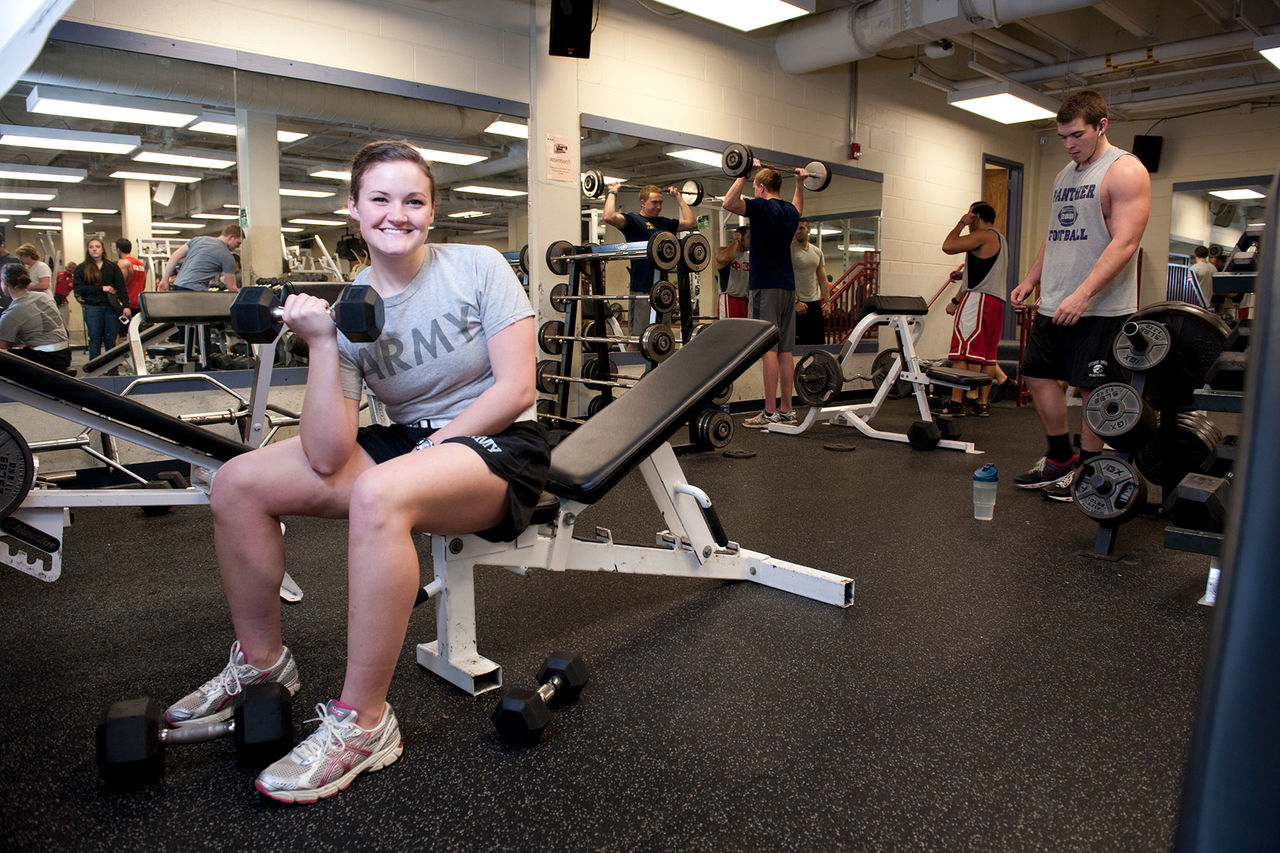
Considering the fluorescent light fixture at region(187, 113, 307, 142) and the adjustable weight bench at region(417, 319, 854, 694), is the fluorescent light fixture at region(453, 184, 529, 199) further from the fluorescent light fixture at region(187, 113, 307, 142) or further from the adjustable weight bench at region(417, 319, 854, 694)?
the adjustable weight bench at region(417, 319, 854, 694)

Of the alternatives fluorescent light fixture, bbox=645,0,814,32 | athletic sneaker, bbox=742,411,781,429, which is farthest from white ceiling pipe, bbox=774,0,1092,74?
athletic sneaker, bbox=742,411,781,429

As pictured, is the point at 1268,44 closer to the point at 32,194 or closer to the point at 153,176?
the point at 153,176

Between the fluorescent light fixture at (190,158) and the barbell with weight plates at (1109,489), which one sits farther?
the fluorescent light fixture at (190,158)

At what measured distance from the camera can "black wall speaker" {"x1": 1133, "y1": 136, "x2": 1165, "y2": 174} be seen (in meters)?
7.92

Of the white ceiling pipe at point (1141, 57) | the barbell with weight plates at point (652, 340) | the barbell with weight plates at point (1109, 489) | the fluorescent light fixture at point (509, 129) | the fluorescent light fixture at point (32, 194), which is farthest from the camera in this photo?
the white ceiling pipe at point (1141, 57)

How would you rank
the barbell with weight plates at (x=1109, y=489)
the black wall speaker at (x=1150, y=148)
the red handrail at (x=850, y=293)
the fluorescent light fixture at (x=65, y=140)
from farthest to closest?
the black wall speaker at (x=1150, y=148) < the red handrail at (x=850, y=293) < the fluorescent light fixture at (x=65, y=140) < the barbell with weight plates at (x=1109, y=489)

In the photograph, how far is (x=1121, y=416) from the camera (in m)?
2.36

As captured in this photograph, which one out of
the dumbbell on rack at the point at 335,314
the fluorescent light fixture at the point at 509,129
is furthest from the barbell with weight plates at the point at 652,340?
the dumbbell on rack at the point at 335,314

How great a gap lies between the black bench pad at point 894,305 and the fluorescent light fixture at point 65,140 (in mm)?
3673

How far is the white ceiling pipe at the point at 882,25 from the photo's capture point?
5.02 metres

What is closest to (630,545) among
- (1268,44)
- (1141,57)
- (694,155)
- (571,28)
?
(571,28)

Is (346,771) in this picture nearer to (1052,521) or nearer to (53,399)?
(53,399)

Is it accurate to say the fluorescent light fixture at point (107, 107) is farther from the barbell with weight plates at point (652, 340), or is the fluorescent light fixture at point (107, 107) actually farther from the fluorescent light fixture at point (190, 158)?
the barbell with weight plates at point (652, 340)

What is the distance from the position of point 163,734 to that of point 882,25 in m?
5.58
